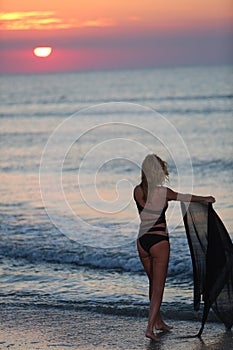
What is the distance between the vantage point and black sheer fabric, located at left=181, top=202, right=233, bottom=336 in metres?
5.96

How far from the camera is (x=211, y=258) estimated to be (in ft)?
19.6

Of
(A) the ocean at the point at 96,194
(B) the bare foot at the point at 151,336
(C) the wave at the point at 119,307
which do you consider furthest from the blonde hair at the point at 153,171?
(A) the ocean at the point at 96,194

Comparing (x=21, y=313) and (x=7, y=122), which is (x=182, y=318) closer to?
(x=21, y=313)

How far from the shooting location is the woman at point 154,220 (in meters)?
5.70

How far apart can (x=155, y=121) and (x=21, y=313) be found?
31517 mm

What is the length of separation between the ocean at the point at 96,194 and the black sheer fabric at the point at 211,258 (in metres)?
0.85

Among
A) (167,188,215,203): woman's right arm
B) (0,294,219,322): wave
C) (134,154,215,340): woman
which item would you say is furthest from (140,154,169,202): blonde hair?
(0,294,219,322): wave

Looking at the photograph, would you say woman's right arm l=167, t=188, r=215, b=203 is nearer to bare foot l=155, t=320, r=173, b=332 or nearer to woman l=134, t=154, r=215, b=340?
woman l=134, t=154, r=215, b=340

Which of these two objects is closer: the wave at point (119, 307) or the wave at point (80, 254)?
Answer: the wave at point (119, 307)

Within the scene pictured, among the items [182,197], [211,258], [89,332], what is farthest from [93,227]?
[182,197]

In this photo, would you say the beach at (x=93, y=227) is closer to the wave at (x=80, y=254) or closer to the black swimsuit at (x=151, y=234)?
the wave at (x=80, y=254)

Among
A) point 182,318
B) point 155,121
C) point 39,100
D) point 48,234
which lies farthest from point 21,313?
point 39,100

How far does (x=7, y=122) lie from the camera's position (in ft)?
134

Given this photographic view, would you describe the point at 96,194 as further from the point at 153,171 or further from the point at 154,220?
the point at 153,171
